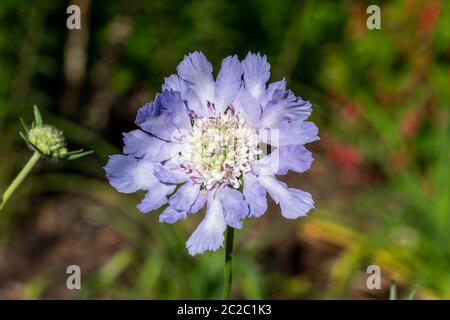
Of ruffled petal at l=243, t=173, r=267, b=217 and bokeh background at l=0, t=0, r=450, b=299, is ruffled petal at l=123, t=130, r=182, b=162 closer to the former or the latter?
ruffled petal at l=243, t=173, r=267, b=217

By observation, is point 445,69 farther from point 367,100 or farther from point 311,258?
point 311,258

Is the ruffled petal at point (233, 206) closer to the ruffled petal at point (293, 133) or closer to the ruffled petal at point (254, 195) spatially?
the ruffled petal at point (254, 195)

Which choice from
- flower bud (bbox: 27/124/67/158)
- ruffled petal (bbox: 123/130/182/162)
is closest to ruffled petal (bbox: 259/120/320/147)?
ruffled petal (bbox: 123/130/182/162)

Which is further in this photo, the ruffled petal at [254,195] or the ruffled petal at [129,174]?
the ruffled petal at [129,174]

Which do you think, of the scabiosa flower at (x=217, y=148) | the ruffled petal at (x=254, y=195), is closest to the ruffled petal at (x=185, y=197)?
the scabiosa flower at (x=217, y=148)

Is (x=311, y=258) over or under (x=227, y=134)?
under

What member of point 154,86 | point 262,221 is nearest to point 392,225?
point 262,221
